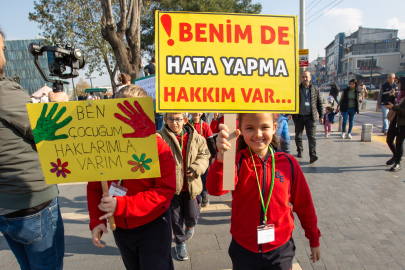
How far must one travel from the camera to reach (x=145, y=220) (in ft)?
5.76

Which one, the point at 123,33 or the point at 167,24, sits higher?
the point at 123,33

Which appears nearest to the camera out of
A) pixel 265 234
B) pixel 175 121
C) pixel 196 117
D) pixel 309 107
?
pixel 265 234

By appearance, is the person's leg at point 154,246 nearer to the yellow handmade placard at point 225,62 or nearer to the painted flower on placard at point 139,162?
the painted flower on placard at point 139,162

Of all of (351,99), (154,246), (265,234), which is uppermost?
(351,99)

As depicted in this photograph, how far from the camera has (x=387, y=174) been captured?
5434 mm

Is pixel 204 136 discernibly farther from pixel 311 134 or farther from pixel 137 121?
pixel 311 134

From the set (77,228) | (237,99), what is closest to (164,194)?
(237,99)

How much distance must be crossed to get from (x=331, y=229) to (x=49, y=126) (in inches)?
133

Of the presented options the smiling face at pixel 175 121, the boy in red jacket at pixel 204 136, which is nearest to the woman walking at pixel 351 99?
the boy in red jacket at pixel 204 136

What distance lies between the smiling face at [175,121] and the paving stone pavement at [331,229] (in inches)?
56.0

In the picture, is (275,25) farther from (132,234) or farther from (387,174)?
(387,174)

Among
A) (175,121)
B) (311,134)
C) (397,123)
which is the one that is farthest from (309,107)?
(175,121)

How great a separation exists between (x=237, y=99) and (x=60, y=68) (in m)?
2.12

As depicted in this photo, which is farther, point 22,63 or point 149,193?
point 22,63
